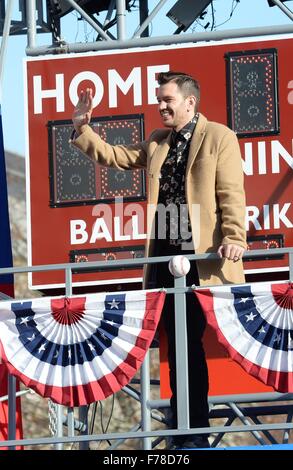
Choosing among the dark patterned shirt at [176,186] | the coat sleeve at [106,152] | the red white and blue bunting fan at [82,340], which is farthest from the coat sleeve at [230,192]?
the red white and blue bunting fan at [82,340]

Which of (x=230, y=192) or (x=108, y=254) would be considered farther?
(x=108, y=254)

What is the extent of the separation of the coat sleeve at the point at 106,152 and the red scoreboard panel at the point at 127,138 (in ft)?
11.7

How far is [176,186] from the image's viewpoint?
10.7 m

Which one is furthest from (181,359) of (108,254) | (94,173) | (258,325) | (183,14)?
(183,14)

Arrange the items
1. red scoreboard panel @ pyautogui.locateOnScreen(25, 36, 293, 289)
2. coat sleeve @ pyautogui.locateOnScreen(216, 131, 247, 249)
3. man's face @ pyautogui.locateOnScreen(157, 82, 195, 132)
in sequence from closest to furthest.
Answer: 1. coat sleeve @ pyautogui.locateOnScreen(216, 131, 247, 249)
2. man's face @ pyautogui.locateOnScreen(157, 82, 195, 132)
3. red scoreboard panel @ pyautogui.locateOnScreen(25, 36, 293, 289)

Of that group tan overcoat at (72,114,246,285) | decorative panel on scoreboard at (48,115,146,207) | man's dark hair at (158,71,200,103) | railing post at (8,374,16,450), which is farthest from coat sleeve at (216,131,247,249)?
decorative panel on scoreboard at (48,115,146,207)

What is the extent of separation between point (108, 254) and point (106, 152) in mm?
3811

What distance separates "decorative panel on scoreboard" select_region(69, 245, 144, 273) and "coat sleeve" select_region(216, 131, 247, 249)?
13.0ft

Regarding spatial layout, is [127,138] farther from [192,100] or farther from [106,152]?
[192,100]

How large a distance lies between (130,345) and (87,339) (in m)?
0.31

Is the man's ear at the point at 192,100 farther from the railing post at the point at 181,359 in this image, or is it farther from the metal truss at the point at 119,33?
the metal truss at the point at 119,33

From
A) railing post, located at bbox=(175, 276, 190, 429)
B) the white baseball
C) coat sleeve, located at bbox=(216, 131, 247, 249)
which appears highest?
coat sleeve, located at bbox=(216, 131, 247, 249)

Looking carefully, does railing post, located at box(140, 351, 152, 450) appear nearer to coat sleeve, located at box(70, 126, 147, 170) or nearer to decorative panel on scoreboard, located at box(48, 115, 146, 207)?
decorative panel on scoreboard, located at box(48, 115, 146, 207)

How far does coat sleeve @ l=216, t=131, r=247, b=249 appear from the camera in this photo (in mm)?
10477
